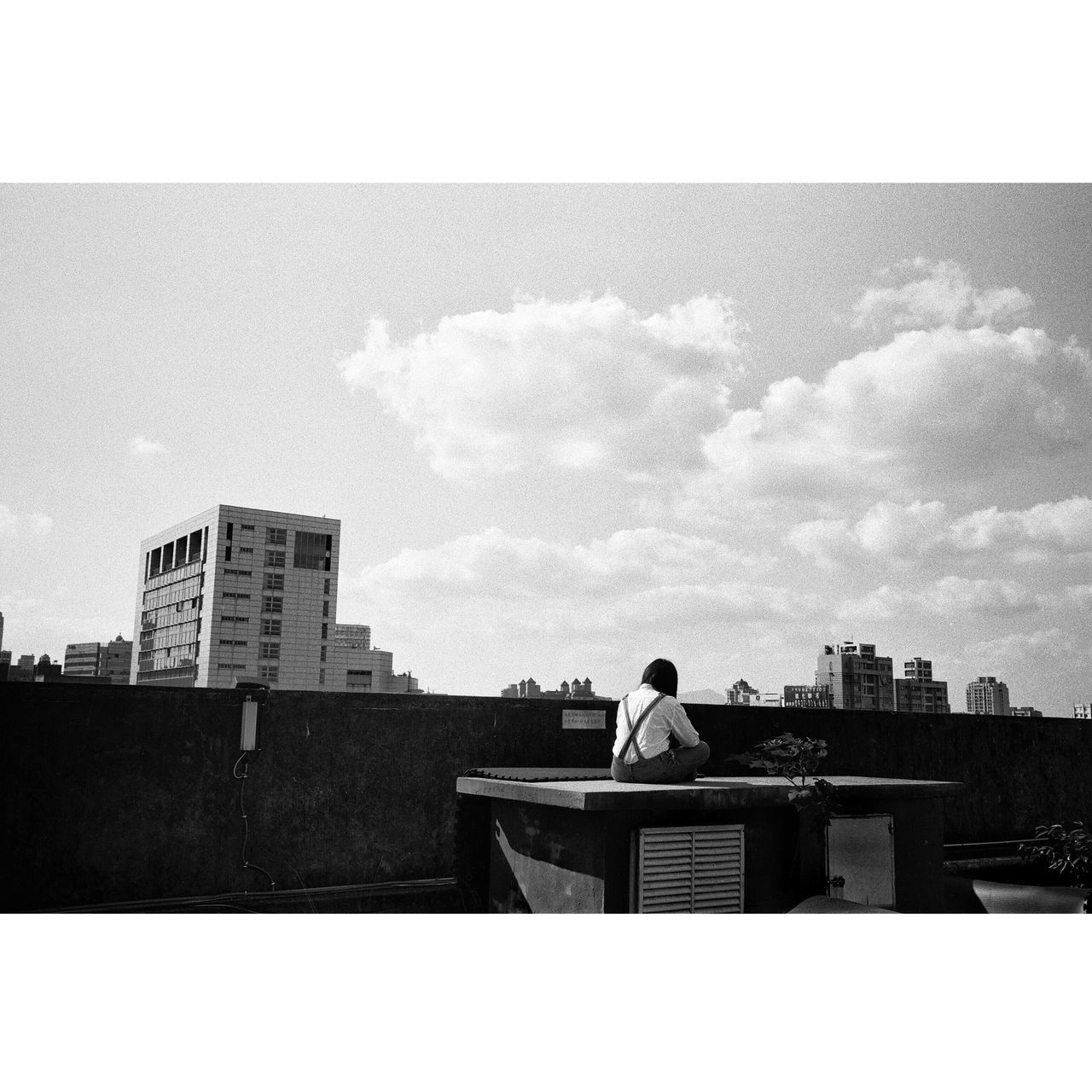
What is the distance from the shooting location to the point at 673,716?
18.8ft

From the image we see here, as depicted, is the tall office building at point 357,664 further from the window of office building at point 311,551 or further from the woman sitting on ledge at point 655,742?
the woman sitting on ledge at point 655,742

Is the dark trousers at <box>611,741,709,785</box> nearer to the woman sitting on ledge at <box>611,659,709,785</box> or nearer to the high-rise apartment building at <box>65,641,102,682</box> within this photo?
the woman sitting on ledge at <box>611,659,709,785</box>

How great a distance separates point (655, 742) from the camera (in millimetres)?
5691

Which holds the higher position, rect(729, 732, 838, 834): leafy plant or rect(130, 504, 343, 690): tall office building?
rect(130, 504, 343, 690): tall office building

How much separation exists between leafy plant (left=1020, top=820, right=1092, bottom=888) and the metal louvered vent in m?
4.16

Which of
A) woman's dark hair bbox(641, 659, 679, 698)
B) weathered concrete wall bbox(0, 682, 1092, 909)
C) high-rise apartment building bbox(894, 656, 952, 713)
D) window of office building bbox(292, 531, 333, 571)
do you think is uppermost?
window of office building bbox(292, 531, 333, 571)

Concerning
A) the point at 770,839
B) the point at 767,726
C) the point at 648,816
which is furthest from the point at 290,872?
the point at 767,726

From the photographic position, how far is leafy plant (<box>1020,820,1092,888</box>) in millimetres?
8141

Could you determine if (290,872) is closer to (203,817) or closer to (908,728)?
(203,817)

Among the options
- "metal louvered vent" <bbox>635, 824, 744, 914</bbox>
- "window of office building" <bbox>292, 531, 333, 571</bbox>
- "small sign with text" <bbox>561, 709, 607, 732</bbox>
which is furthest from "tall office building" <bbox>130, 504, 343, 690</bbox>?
"metal louvered vent" <bbox>635, 824, 744, 914</bbox>

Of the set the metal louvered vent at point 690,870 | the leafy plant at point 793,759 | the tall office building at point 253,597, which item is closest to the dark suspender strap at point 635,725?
the metal louvered vent at point 690,870

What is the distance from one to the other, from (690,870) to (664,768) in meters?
0.59

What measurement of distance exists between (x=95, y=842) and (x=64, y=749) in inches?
22.5

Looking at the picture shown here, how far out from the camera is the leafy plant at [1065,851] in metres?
8.14
